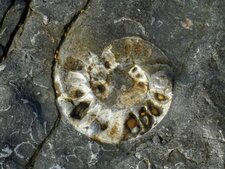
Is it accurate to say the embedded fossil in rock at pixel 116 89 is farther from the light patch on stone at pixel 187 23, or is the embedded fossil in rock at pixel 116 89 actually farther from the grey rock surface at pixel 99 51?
the light patch on stone at pixel 187 23

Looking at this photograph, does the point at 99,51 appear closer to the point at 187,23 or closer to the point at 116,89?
the point at 116,89

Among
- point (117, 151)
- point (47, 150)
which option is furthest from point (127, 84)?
point (47, 150)

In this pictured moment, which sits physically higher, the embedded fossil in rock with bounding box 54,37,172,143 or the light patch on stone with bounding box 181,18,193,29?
the light patch on stone with bounding box 181,18,193,29

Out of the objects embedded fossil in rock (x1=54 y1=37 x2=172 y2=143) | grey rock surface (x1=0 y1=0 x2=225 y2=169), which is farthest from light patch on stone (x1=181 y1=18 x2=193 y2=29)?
embedded fossil in rock (x1=54 y1=37 x2=172 y2=143)

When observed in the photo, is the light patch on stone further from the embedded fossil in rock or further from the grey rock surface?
the embedded fossil in rock

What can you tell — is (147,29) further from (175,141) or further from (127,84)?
(175,141)

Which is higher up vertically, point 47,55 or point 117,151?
point 47,55
